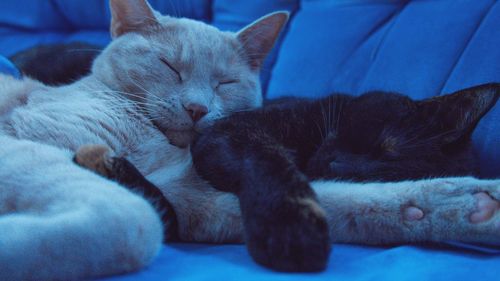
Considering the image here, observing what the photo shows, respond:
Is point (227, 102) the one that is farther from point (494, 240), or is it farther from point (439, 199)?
point (494, 240)

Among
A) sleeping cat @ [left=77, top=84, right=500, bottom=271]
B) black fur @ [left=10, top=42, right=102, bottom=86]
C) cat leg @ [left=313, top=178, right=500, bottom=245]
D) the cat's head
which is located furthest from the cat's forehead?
black fur @ [left=10, top=42, right=102, bottom=86]

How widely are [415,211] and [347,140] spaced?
12.0 inches

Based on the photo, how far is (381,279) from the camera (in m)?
0.89

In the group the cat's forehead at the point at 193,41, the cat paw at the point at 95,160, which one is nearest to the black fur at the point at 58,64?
the cat's forehead at the point at 193,41

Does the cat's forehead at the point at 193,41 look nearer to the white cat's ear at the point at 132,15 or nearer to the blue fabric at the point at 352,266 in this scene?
the white cat's ear at the point at 132,15

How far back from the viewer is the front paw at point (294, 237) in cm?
86

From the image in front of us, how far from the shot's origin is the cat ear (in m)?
1.81

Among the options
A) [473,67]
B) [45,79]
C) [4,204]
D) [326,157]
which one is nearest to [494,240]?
[326,157]

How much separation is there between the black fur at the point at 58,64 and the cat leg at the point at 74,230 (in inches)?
56.2

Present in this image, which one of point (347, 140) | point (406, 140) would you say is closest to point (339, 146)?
point (347, 140)

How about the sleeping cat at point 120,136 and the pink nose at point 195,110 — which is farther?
the pink nose at point 195,110

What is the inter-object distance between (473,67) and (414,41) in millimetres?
397

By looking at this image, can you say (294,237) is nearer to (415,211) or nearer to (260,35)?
(415,211)


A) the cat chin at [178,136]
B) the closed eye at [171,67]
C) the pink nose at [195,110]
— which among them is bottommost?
the cat chin at [178,136]
